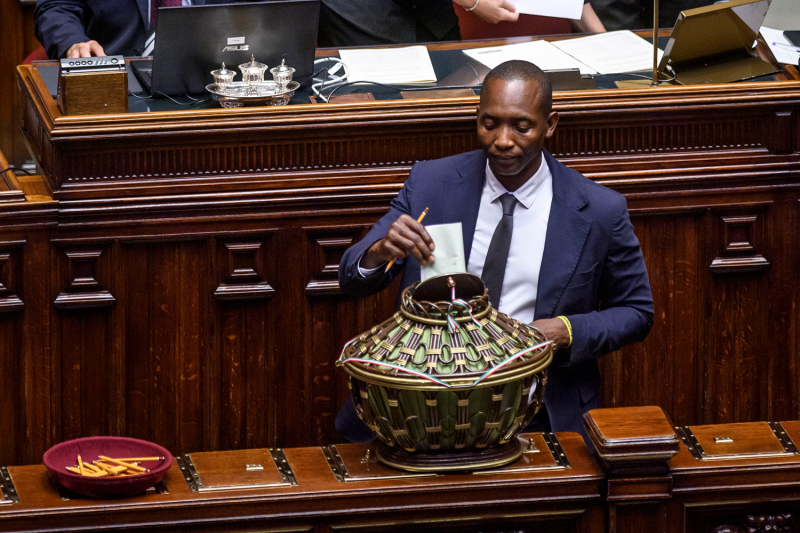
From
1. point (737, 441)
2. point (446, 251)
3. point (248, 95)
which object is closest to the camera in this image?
point (737, 441)

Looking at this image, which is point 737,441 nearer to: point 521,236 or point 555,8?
point 521,236

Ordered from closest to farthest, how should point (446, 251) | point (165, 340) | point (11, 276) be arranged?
point (446, 251)
point (11, 276)
point (165, 340)

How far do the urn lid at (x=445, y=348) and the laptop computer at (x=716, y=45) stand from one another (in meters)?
1.62

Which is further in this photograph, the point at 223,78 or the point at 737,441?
the point at 223,78

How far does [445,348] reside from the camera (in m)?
2.11

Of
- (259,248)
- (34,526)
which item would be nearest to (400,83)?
(259,248)

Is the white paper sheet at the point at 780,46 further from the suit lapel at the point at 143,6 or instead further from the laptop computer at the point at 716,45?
the suit lapel at the point at 143,6

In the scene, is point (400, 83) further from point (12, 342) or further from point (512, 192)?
point (12, 342)

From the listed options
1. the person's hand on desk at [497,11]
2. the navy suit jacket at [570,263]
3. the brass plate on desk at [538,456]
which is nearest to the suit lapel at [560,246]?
the navy suit jacket at [570,263]

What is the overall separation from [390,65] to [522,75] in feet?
3.74

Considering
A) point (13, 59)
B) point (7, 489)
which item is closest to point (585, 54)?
point (7, 489)

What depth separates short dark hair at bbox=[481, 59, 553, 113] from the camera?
2.72 metres

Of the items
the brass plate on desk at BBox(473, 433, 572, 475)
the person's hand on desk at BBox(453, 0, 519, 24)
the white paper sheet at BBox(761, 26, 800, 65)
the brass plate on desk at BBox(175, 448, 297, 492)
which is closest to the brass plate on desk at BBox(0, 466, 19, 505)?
the brass plate on desk at BBox(175, 448, 297, 492)

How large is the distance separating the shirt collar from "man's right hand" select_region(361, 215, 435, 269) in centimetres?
39
